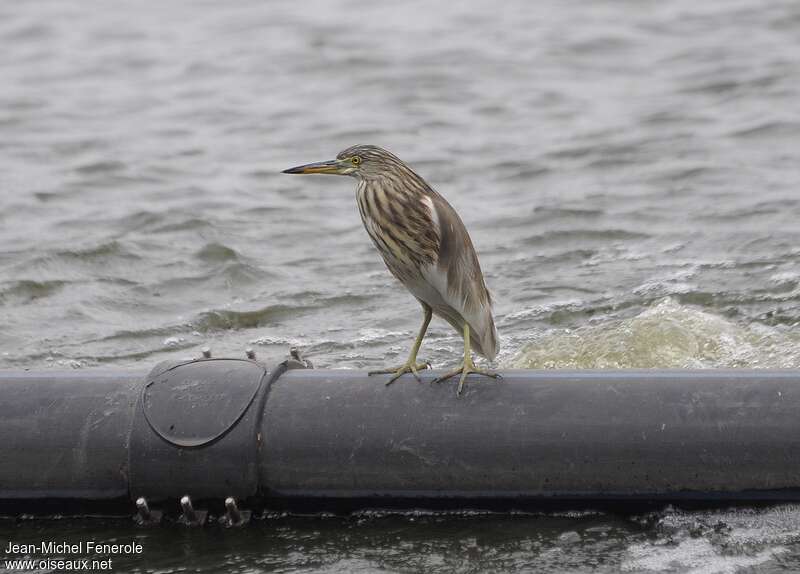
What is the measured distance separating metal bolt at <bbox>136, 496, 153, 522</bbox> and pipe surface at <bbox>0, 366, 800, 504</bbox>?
0.04 meters

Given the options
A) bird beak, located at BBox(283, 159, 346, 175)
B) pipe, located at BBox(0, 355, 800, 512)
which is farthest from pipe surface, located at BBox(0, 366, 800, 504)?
bird beak, located at BBox(283, 159, 346, 175)

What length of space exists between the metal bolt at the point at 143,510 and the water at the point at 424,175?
7 centimetres

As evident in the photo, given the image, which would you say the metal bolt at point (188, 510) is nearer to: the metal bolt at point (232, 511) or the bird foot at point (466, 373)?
the metal bolt at point (232, 511)

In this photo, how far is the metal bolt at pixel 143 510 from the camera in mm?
4500

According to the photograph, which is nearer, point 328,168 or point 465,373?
point 465,373

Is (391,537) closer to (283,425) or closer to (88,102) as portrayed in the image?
(283,425)

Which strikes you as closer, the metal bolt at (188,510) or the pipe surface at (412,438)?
the pipe surface at (412,438)

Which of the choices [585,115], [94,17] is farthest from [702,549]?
[94,17]

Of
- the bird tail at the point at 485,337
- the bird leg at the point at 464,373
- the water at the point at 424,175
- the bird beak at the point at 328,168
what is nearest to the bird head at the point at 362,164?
the bird beak at the point at 328,168

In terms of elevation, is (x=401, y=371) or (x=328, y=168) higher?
(x=328, y=168)

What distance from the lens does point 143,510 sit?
4.53m

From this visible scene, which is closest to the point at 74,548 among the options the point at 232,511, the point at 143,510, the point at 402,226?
the point at 143,510

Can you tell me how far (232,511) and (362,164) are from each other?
141cm

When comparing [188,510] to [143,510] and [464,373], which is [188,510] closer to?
[143,510]
